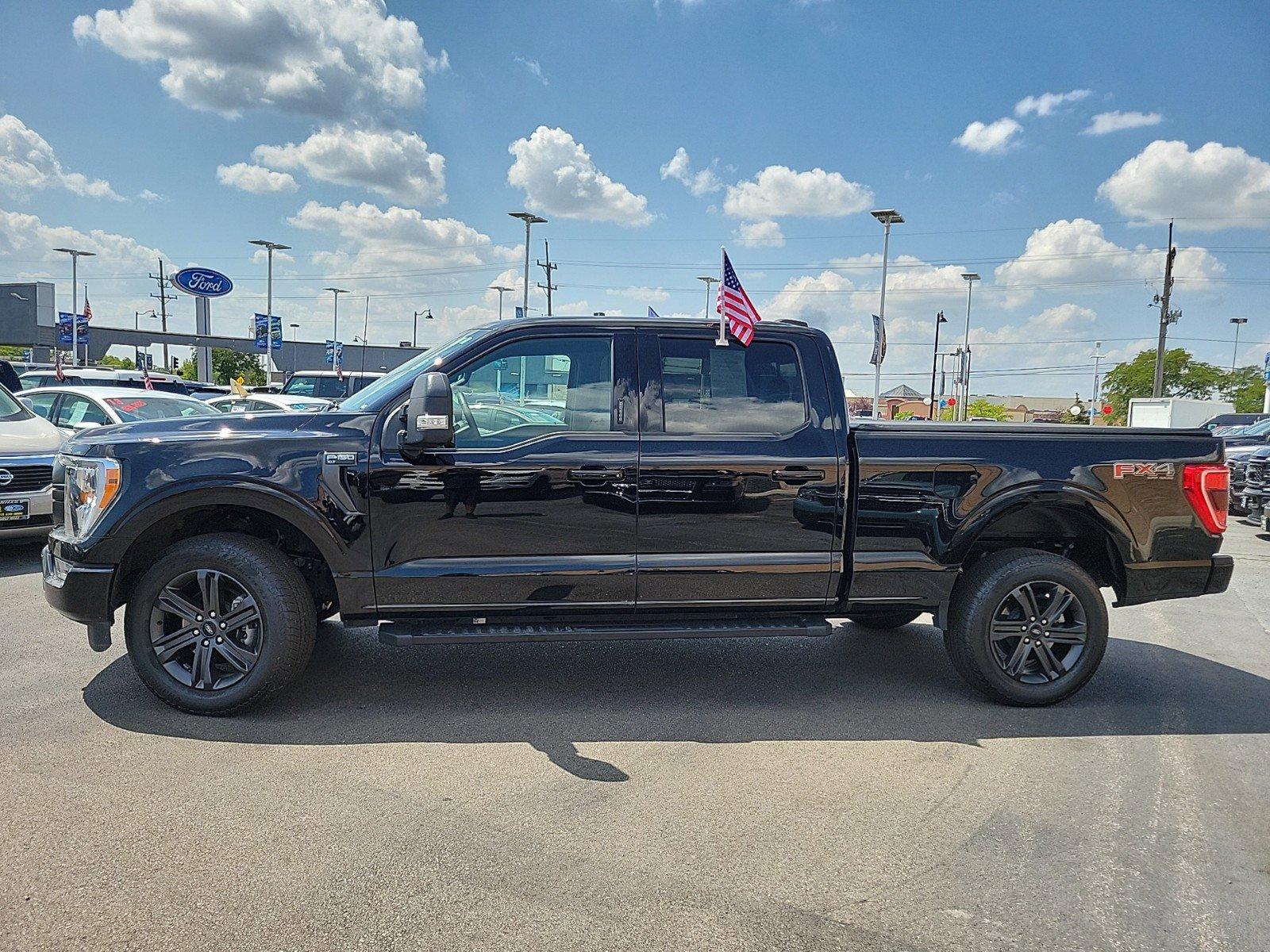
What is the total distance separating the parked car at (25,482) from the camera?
7.95m

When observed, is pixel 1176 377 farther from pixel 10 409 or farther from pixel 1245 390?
pixel 10 409

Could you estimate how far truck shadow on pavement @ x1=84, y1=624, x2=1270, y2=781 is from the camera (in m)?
4.39

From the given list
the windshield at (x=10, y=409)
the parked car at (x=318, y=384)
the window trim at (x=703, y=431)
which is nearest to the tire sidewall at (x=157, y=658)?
the window trim at (x=703, y=431)

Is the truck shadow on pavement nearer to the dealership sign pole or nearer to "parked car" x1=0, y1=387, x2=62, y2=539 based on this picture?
"parked car" x1=0, y1=387, x2=62, y2=539

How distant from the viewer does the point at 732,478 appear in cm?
461

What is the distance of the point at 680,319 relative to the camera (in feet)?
15.8

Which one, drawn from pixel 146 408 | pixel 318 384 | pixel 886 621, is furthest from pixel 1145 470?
pixel 318 384

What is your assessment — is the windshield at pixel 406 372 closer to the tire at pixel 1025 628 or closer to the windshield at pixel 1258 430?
the tire at pixel 1025 628

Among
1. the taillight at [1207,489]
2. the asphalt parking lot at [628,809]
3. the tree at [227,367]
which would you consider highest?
the tree at [227,367]

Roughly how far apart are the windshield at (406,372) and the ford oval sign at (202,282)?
131 ft

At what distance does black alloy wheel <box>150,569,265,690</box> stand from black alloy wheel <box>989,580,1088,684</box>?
12.3ft

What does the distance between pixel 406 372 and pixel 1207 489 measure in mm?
4284

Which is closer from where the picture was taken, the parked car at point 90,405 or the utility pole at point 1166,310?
the parked car at point 90,405

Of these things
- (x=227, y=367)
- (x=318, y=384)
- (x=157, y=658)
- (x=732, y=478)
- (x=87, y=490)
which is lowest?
(x=157, y=658)
